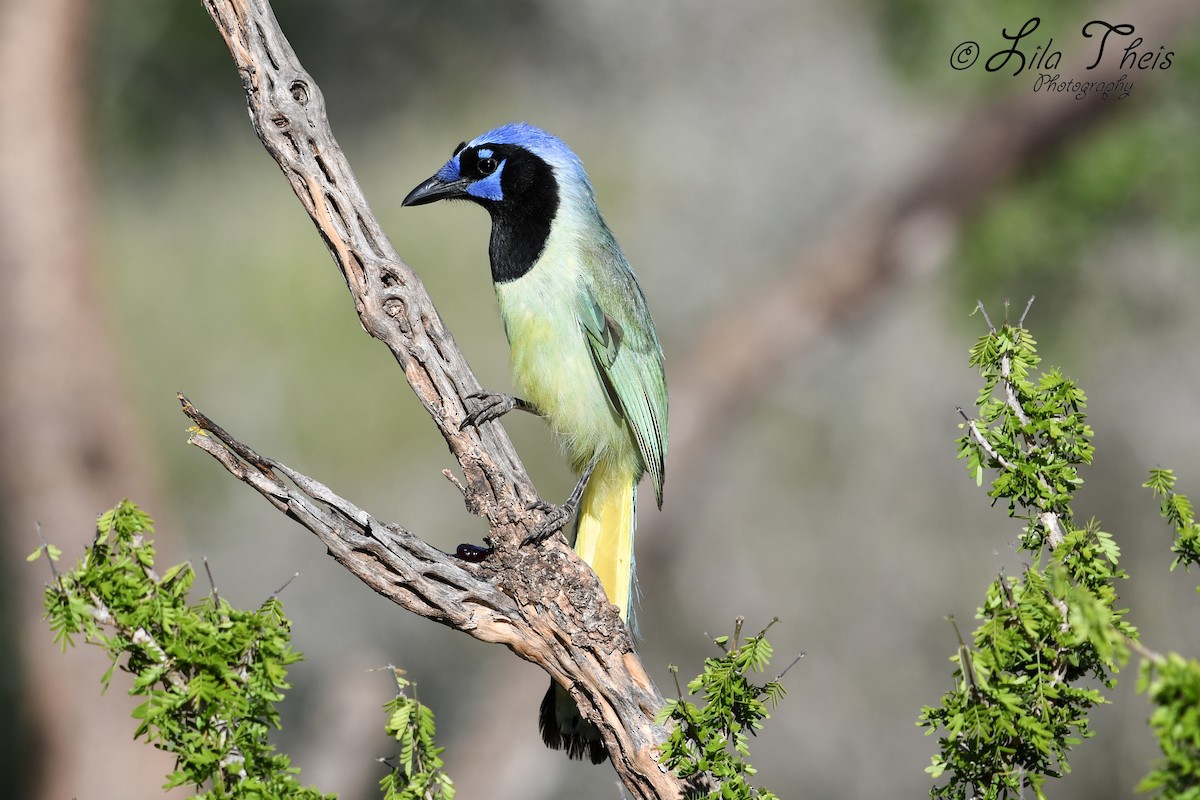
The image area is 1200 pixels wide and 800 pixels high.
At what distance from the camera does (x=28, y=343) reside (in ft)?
23.9

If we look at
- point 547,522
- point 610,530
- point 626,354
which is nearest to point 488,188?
point 626,354

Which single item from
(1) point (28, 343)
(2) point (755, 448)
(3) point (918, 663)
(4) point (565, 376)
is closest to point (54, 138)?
(1) point (28, 343)

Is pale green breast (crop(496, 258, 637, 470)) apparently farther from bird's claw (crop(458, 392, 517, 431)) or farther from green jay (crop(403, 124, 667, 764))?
bird's claw (crop(458, 392, 517, 431))

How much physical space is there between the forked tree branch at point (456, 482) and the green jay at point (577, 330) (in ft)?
2.22

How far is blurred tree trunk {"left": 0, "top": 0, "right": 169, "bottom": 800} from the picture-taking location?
23.6 feet

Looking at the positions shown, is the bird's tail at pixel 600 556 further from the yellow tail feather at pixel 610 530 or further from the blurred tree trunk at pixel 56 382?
the blurred tree trunk at pixel 56 382

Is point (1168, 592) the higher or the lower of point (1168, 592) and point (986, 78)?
the lower

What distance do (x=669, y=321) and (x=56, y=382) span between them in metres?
5.44

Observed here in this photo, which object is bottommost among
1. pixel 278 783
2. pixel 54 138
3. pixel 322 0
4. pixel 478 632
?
pixel 278 783

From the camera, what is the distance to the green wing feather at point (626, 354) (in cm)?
396

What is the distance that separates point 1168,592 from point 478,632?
738 centimetres

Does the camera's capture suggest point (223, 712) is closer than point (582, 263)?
Yes

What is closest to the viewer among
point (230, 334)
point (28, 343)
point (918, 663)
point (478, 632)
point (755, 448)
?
point (478, 632)

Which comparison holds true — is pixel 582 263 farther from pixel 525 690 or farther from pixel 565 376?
pixel 525 690
